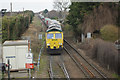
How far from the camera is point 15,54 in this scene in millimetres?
12648

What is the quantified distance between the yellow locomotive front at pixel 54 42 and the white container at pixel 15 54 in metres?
6.01

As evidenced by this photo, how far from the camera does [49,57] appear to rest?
18531 mm

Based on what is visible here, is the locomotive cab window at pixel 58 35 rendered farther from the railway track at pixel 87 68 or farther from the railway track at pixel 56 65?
the railway track at pixel 87 68

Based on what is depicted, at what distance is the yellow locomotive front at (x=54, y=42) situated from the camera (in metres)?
18.7

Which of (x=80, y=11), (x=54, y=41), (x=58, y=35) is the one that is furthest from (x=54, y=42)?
(x=80, y=11)

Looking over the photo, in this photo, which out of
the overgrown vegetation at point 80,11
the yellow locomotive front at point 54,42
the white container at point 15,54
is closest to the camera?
the white container at point 15,54

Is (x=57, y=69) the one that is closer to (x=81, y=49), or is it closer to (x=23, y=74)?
(x=23, y=74)

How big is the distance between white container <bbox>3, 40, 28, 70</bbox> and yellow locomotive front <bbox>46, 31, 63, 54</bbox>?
601cm

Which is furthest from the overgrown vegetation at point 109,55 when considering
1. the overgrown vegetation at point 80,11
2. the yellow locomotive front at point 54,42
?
the overgrown vegetation at point 80,11

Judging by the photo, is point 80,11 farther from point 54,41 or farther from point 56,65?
point 56,65

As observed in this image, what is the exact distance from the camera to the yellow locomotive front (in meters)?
18.7

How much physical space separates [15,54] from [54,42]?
6531mm

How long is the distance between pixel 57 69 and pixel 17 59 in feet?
11.0

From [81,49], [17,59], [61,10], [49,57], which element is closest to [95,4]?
[81,49]
